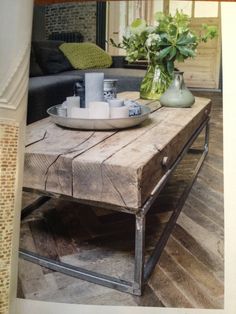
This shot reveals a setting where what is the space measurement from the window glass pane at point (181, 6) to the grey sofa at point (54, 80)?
169mm

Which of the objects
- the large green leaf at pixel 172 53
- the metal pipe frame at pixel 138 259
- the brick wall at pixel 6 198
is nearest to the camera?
the brick wall at pixel 6 198

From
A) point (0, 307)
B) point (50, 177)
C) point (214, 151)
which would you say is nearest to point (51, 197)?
point (50, 177)

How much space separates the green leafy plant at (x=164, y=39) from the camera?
68cm

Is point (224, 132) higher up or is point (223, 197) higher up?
point (224, 132)

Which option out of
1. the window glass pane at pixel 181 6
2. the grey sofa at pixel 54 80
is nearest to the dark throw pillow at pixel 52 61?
the grey sofa at pixel 54 80

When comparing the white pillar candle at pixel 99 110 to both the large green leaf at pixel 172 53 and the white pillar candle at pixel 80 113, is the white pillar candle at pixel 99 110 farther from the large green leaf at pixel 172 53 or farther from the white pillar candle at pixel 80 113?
the large green leaf at pixel 172 53

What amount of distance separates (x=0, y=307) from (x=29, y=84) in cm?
35

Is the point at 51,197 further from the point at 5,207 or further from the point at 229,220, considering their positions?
the point at 229,220

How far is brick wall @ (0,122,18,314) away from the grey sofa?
0.07 metres

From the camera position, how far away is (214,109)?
68cm

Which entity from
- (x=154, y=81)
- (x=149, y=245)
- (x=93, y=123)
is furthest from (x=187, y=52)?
(x=149, y=245)

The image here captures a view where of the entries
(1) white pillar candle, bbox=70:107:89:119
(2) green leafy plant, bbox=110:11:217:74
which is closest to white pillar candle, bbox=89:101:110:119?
(1) white pillar candle, bbox=70:107:89:119

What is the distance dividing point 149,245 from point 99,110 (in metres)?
0.31

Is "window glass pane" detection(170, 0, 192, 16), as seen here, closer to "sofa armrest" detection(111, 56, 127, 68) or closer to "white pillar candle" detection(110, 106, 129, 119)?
"sofa armrest" detection(111, 56, 127, 68)
